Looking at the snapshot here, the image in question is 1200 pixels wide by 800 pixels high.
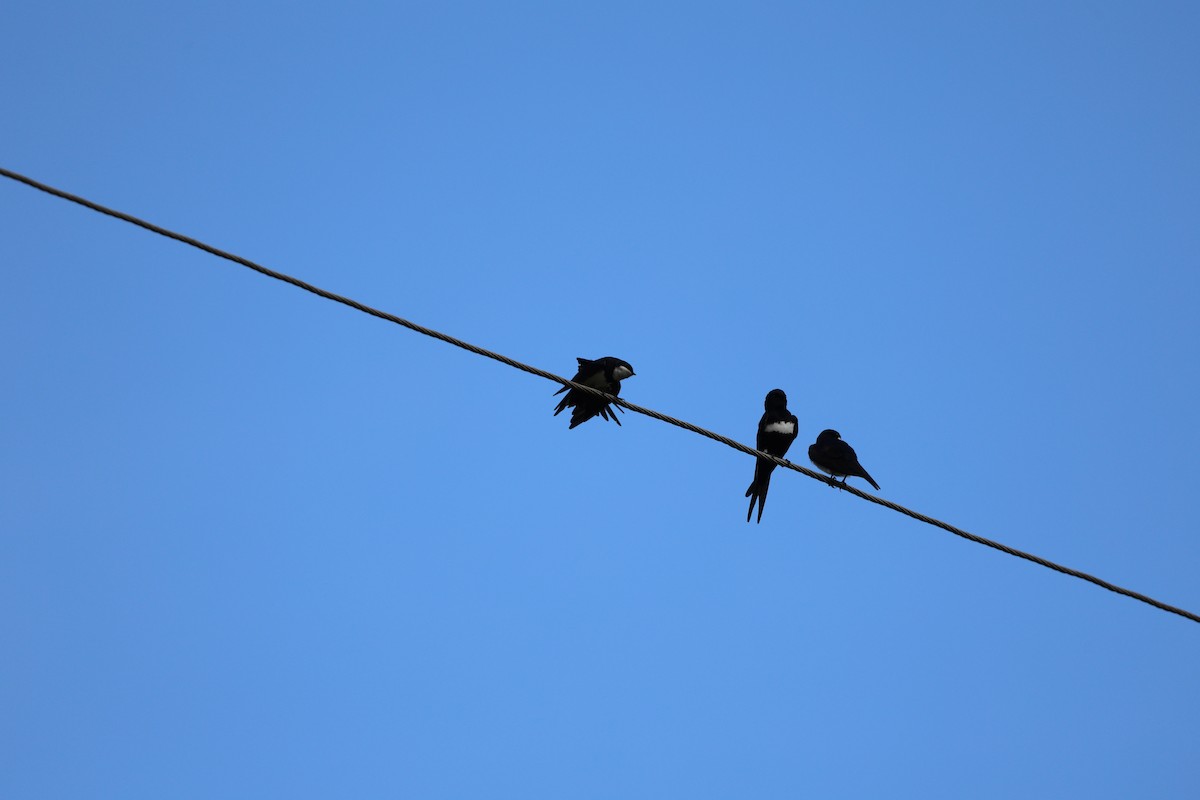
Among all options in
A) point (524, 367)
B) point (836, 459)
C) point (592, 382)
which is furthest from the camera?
point (592, 382)

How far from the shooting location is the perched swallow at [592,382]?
28.6 ft

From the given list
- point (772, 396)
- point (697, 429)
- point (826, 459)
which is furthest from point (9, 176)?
point (772, 396)

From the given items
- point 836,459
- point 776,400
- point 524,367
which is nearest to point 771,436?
point 776,400

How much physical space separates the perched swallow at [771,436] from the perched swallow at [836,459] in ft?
1.39

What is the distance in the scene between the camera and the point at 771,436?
950 cm

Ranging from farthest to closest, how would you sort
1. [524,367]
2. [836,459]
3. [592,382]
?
[592,382] < [836,459] < [524,367]

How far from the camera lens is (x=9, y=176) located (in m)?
3.83

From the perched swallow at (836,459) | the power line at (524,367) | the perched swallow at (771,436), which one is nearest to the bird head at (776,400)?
the perched swallow at (771,436)

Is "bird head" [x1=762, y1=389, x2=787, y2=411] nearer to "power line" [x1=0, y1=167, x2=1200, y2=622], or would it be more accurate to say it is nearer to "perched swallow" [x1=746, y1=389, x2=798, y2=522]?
"perched swallow" [x1=746, y1=389, x2=798, y2=522]

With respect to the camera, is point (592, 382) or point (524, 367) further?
point (592, 382)

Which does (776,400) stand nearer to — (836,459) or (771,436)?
(771,436)

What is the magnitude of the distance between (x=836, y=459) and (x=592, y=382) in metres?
2.09

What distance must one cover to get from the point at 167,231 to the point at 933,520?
3122mm

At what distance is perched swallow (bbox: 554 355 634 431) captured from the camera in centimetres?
870
